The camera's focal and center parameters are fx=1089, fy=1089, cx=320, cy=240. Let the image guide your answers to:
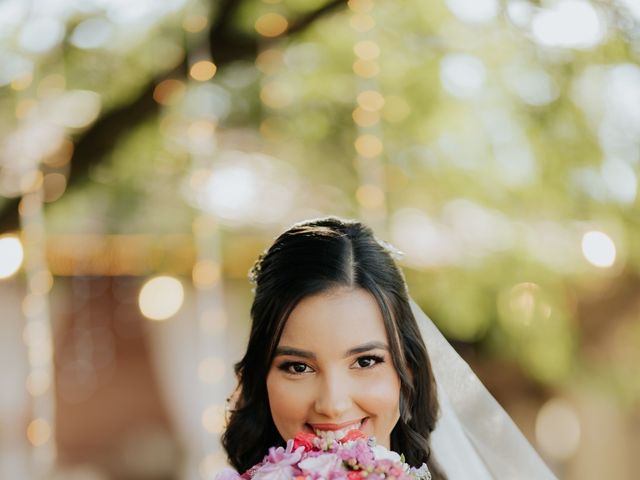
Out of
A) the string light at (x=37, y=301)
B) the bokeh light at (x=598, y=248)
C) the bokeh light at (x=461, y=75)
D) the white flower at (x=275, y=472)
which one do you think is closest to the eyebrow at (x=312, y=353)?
the white flower at (x=275, y=472)

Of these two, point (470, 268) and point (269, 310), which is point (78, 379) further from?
point (269, 310)

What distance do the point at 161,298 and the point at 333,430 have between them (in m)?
6.55

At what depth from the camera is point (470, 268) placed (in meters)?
6.60

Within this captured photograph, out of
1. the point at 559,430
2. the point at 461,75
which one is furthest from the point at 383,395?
the point at 559,430

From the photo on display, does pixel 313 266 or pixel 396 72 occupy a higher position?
pixel 396 72

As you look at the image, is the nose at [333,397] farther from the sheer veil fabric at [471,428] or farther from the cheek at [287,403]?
the sheer veil fabric at [471,428]

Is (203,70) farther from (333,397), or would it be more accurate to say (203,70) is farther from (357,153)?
(333,397)

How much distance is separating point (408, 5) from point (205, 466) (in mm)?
3128

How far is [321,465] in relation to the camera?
1.92 m

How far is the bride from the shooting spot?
2.15m

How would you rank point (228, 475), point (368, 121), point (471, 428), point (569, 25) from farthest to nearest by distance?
1. point (368, 121)
2. point (569, 25)
3. point (471, 428)
4. point (228, 475)

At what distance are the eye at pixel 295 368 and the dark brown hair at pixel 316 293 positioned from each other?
0.15ft

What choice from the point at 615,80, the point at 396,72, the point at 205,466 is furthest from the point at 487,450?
the point at 205,466

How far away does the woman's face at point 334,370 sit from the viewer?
213 cm
